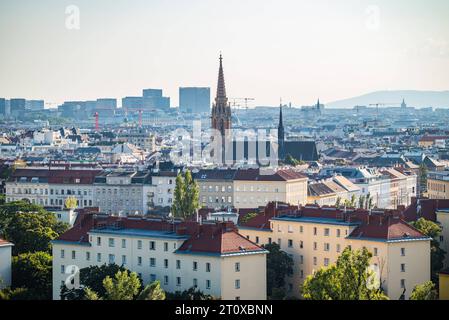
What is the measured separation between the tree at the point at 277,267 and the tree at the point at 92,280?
4.31 metres

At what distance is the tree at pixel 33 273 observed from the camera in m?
32.3

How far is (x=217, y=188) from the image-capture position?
209 ft

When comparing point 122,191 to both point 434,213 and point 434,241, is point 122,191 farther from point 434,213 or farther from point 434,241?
point 434,241

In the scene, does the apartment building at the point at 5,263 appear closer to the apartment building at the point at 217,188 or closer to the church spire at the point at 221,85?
the apartment building at the point at 217,188

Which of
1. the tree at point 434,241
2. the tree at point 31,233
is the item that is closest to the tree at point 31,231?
the tree at point 31,233

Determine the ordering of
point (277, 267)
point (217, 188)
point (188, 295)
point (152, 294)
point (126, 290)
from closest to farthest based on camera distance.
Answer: point (152, 294) → point (126, 290) → point (188, 295) → point (277, 267) → point (217, 188)

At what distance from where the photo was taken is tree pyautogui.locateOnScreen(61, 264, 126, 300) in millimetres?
29344

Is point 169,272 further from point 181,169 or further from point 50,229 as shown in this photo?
point 181,169

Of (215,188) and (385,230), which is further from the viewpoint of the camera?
(215,188)

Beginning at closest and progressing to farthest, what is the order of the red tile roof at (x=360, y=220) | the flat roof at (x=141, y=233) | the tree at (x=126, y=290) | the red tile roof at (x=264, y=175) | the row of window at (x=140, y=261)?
the tree at (x=126, y=290)
the row of window at (x=140, y=261)
the flat roof at (x=141, y=233)
the red tile roof at (x=360, y=220)
the red tile roof at (x=264, y=175)

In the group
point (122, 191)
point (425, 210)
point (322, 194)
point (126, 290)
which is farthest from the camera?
point (122, 191)

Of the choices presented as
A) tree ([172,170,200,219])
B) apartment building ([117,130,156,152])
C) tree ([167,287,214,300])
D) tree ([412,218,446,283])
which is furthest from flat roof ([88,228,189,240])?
apartment building ([117,130,156,152])

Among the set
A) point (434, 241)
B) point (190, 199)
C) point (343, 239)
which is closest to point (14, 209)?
point (190, 199)

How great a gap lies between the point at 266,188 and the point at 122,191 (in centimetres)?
966
